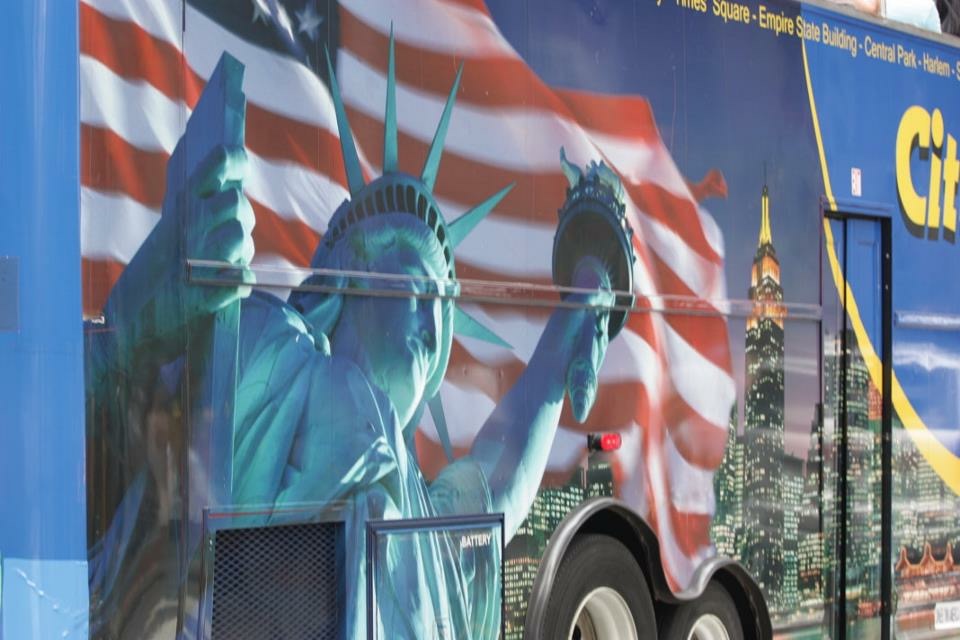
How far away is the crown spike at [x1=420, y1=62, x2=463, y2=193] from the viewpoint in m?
6.00

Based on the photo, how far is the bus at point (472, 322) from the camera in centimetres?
485

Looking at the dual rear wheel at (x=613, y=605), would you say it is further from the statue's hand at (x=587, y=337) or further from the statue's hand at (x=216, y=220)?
the statue's hand at (x=216, y=220)

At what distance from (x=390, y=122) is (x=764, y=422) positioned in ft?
9.18

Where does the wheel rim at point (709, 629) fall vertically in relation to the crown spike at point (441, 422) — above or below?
below

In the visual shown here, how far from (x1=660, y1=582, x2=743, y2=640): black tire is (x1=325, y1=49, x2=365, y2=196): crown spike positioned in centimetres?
270

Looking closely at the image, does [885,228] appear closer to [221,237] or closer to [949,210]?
[949,210]

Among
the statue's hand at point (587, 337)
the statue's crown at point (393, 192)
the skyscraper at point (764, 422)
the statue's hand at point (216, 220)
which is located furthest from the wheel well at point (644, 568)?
the statue's hand at point (216, 220)

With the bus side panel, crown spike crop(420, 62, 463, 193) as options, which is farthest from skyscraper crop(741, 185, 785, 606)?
the bus side panel

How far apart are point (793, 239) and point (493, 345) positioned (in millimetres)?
2399

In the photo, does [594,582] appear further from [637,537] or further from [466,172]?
[466,172]

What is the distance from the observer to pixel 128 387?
4926 millimetres

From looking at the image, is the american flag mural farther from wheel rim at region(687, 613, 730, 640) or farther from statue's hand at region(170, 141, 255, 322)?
wheel rim at region(687, 613, 730, 640)

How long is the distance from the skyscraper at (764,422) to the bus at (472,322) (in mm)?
25

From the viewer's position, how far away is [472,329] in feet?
20.2
